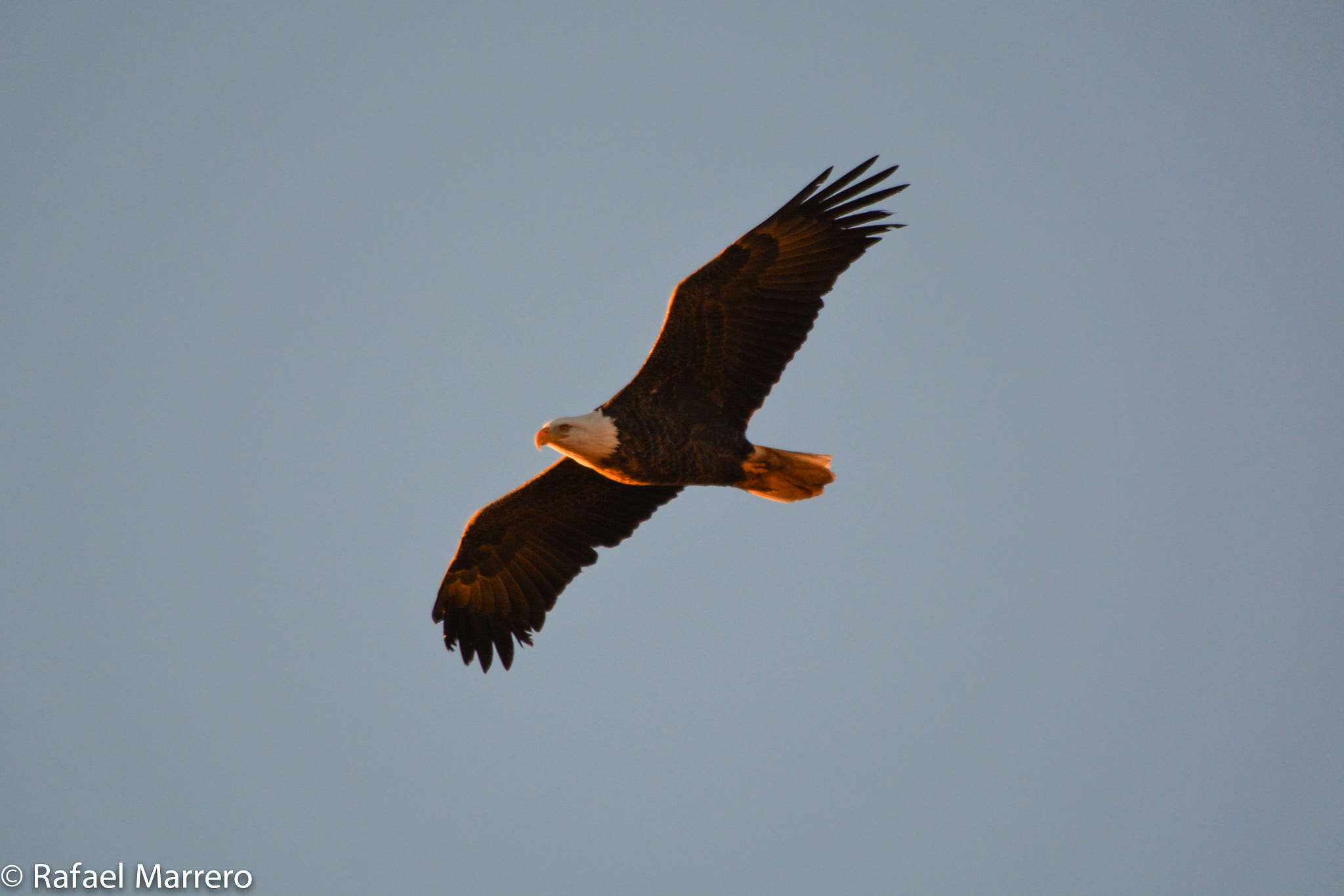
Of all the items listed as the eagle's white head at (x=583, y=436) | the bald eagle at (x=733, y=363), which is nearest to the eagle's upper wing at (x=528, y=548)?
the bald eagle at (x=733, y=363)

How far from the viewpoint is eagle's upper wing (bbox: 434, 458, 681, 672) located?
35.2 feet

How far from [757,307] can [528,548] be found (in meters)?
3.18

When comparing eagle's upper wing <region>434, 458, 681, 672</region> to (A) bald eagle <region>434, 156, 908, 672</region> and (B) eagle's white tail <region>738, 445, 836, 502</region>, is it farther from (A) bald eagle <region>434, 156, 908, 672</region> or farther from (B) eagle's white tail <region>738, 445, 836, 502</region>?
(B) eagle's white tail <region>738, 445, 836, 502</region>

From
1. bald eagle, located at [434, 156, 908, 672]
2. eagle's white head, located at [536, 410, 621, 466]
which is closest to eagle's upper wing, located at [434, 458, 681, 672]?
bald eagle, located at [434, 156, 908, 672]

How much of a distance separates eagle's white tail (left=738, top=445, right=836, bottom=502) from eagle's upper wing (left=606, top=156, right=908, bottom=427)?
1.33 ft

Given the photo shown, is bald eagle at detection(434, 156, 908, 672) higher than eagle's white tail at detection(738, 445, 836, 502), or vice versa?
bald eagle at detection(434, 156, 908, 672)

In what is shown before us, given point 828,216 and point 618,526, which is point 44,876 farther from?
point 828,216

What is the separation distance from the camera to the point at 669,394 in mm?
9727

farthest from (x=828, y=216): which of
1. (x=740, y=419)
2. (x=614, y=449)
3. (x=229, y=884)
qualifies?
(x=229, y=884)

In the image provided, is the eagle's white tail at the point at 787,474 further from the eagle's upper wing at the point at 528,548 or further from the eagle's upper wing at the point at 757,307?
the eagle's upper wing at the point at 528,548

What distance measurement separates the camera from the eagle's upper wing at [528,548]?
10.7 m

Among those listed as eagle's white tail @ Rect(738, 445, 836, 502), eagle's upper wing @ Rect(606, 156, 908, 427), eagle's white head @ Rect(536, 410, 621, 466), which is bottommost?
eagle's white tail @ Rect(738, 445, 836, 502)

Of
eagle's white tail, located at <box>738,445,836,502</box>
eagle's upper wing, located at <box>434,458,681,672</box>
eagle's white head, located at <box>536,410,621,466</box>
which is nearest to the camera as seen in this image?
eagle's white head, located at <box>536,410,621,466</box>

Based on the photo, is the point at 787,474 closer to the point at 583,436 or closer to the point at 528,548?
the point at 583,436
